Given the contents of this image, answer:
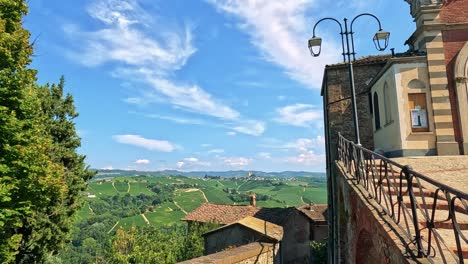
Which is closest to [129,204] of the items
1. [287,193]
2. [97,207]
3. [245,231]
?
[97,207]

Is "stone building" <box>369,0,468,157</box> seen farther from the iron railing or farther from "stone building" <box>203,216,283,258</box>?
"stone building" <box>203,216,283,258</box>

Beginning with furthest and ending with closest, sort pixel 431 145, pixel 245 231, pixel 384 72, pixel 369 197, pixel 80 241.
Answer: pixel 80 241, pixel 245 231, pixel 384 72, pixel 431 145, pixel 369 197

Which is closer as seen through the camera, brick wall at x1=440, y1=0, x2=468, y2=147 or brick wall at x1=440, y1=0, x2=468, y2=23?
brick wall at x1=440, y1=0, x2=468, y2=147

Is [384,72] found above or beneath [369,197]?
above

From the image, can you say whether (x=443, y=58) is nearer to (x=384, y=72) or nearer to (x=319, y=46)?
(x=384, y=72)

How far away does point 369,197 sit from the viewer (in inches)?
252

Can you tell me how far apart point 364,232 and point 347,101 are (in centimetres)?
1147

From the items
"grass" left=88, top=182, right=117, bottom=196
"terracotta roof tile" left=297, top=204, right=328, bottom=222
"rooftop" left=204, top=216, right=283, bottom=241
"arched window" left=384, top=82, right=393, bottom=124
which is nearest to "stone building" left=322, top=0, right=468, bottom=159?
"arched window" left=384, top=82, right=393, bottom=124

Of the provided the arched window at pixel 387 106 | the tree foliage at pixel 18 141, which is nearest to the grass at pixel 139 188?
the tree foliage at pixel 18 141

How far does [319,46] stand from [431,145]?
5898mm

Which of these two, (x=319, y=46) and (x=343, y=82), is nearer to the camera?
(x=319, y=46)

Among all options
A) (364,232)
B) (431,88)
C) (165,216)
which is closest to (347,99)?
(431,88)

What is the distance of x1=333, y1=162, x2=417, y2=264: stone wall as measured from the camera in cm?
458

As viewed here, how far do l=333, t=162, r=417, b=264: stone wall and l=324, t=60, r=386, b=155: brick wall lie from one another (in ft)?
23.4
